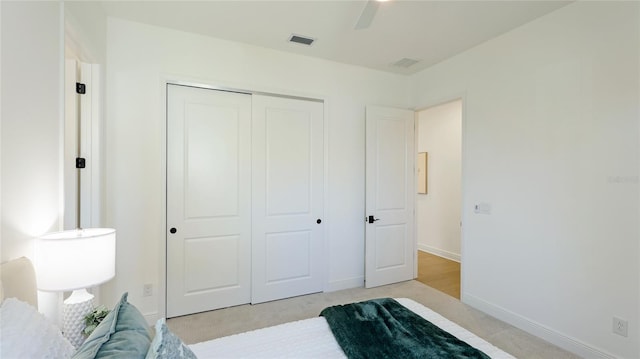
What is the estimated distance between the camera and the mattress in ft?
4.37

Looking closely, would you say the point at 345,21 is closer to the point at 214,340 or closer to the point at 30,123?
the point at 30,123

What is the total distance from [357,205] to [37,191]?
2.89 metres

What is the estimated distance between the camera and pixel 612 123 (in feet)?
6.82

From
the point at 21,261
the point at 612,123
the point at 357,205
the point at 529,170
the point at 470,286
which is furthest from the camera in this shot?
the point at 357,205

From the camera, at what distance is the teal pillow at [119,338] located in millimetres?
877

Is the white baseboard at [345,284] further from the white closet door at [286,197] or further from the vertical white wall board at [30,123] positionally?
the vertical white wall board at [30,123]

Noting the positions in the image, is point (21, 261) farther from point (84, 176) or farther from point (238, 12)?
point (238, 12)

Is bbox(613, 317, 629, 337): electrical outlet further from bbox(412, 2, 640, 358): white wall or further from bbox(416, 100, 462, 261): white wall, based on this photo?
bbox(416, 100, 462, 261): white wall

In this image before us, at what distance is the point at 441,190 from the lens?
5.09 meters

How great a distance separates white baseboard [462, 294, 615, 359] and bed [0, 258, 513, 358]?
1435 millimetres

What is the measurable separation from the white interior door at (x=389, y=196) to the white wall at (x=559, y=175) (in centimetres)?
78

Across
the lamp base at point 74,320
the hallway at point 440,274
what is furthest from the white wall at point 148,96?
the hallway at point 440,274

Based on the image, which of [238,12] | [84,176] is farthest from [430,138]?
[84,176]

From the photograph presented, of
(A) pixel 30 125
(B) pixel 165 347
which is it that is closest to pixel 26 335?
(B) pixel 165 347
